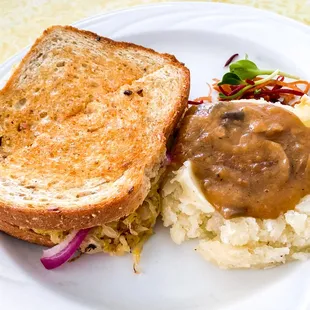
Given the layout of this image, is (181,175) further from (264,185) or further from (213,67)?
(213,67)

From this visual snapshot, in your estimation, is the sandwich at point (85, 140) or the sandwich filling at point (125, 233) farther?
the sandwich filling at point (125, 233)

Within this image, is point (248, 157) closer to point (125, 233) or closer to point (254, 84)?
point (125, 233)

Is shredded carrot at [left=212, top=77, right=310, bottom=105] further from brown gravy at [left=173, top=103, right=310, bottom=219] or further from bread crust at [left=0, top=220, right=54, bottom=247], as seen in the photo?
bread crust at [left=0, top=220, right=54, bottom=247]

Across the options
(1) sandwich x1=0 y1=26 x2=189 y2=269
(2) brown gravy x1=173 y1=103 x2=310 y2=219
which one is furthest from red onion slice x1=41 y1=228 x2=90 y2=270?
(2) brown gravy x1=173 y1=103 x2=310 y2=219

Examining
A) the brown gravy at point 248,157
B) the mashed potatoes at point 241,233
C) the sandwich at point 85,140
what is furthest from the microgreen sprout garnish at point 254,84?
the mashed potatoes at point 241,233

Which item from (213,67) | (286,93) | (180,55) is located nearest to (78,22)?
(180,55)

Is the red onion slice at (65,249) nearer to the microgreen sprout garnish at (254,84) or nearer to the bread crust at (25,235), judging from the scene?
the bread crust at (25,235)

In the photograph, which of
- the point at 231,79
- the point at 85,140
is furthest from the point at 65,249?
the point at 231,79
